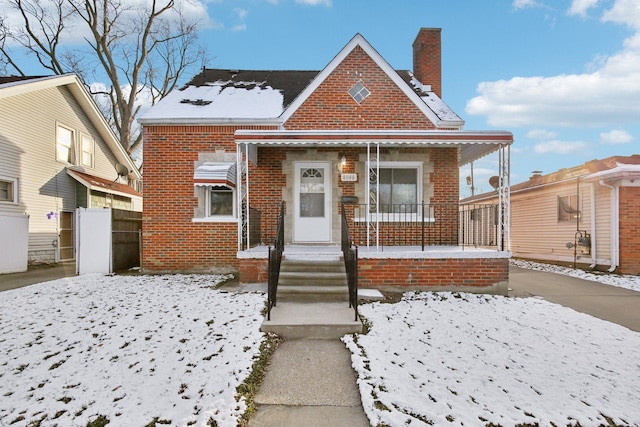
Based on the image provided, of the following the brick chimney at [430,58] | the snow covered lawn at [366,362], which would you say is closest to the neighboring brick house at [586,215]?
the brick chimney at [430,58]

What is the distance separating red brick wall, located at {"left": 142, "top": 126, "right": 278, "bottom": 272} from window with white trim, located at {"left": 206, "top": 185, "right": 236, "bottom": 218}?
367mm

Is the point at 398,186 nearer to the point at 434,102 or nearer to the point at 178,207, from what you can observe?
the point at 434,102

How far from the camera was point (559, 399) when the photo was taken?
3041mm

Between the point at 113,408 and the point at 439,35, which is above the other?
the point at 439,35

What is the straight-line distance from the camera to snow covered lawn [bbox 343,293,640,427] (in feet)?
9.30

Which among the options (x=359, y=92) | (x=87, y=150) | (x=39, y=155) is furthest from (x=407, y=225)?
A: (x=87, y=150)

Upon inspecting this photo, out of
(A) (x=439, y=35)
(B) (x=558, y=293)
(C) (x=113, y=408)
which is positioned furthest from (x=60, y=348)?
(A) (x=439, y=35)

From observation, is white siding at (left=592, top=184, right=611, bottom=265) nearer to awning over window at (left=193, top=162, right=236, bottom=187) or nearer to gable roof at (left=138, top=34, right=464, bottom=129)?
gable roof at (left=138, top=34, right=464, bottom=129)

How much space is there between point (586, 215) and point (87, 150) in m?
19.3

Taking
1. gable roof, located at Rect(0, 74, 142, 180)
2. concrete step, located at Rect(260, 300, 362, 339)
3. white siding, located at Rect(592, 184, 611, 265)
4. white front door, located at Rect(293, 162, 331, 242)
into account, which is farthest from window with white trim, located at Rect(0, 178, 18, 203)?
white siding, located at Rect(592, 184, 611, 265)

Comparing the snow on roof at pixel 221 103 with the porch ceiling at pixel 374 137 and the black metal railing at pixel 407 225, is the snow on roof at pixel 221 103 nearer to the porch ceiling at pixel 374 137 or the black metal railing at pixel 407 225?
the porch ceiling at pixel 374 137

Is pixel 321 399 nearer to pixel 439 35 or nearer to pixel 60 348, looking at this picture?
pixel 60 348

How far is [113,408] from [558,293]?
8.27 metres

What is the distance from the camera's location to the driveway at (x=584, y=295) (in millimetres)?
5758
